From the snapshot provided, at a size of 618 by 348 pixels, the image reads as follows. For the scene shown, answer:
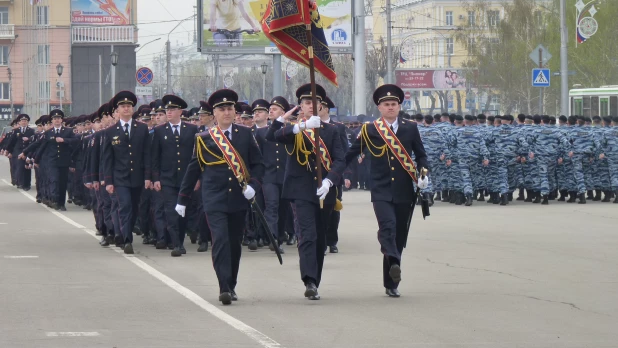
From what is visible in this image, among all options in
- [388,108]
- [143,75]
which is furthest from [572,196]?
[143,75]

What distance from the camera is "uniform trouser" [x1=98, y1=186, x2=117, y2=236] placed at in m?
17.0

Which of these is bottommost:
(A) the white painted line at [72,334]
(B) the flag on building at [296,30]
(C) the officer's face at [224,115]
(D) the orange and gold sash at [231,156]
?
(A) the white painted line at [72,334]

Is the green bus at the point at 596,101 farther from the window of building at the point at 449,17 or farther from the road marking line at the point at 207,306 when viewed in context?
the window of building at the point at 449,17

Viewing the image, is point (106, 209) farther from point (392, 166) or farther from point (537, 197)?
point (537, 197)

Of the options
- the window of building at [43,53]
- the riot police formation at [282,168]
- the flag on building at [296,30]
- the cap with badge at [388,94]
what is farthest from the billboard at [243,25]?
the cap with badge at [388,94]

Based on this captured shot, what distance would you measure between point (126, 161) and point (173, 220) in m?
1.01

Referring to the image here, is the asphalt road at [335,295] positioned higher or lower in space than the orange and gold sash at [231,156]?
lower

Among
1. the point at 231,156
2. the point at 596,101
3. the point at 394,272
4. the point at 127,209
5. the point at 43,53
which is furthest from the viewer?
the point at 43,53

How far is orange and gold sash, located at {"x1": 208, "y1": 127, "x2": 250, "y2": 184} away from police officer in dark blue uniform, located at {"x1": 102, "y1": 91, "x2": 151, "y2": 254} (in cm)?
478

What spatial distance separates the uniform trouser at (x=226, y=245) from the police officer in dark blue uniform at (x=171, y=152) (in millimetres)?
4849

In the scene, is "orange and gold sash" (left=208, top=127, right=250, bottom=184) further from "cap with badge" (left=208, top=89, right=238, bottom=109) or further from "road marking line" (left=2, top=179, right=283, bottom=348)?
"road marking line" (left=2, top=179, right=283, bottom=348)

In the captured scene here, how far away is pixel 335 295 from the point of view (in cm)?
1180

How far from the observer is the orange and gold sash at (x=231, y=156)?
11523mm

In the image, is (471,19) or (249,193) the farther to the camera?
(471,19)
